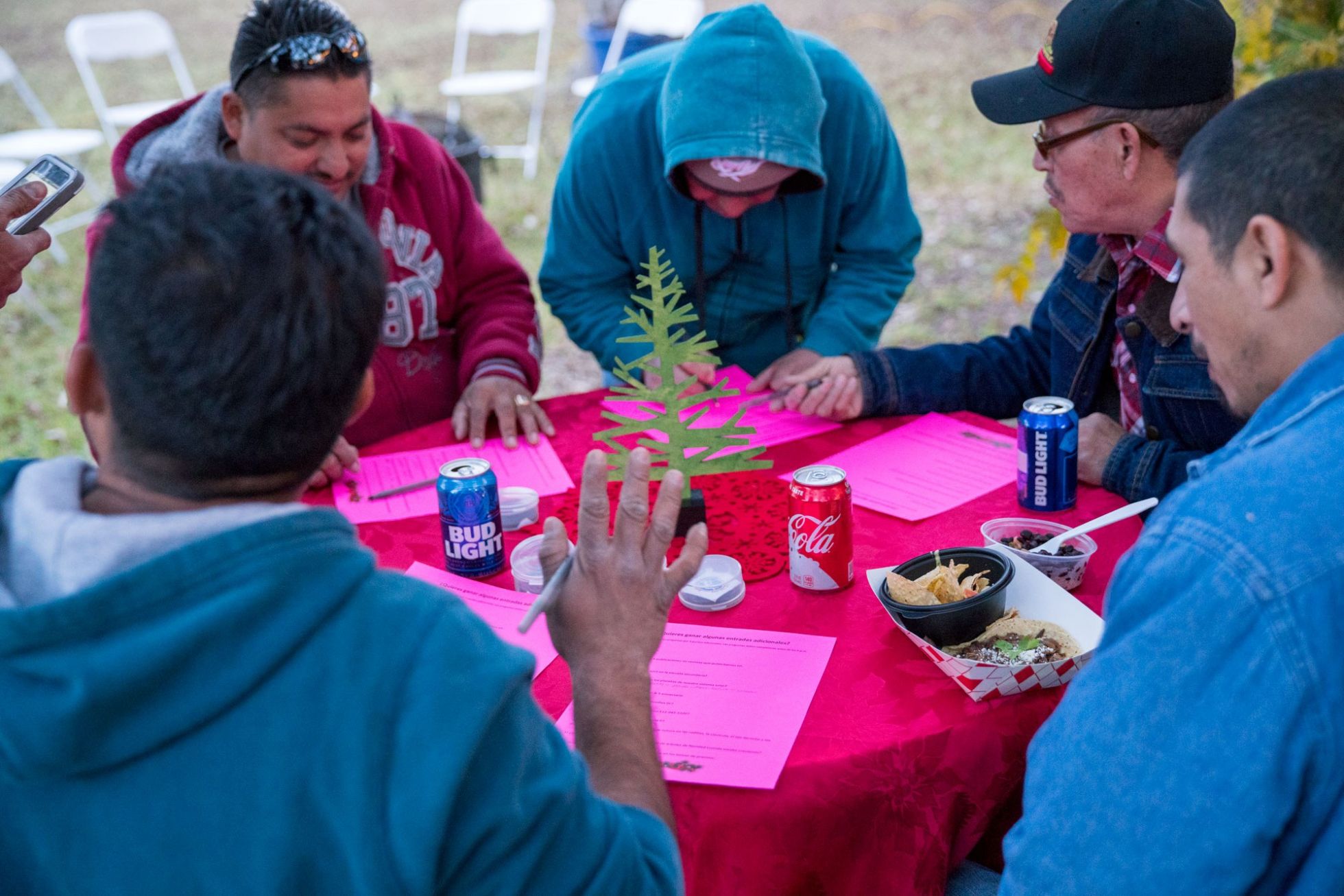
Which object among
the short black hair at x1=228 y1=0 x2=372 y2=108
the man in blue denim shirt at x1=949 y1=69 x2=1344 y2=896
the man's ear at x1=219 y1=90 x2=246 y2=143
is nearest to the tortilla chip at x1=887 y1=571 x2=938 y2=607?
the man in blue denim shirt at x1=949 y1=69 x2=1344 y2=896

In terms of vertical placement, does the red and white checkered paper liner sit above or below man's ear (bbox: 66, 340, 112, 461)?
below

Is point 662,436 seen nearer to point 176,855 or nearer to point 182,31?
point 176,855

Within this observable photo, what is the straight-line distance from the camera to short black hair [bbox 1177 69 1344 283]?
1.23 meters

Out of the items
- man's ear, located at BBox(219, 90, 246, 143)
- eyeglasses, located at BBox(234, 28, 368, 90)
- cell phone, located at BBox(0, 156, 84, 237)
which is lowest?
cell phone, located at BBox(0, 156, 84, 237)

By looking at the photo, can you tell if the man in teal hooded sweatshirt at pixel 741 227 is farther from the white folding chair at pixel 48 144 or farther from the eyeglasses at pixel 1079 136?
the white folding chair at pixel 48 144

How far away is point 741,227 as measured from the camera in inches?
115

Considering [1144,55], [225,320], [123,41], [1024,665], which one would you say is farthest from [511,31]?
[225,320]

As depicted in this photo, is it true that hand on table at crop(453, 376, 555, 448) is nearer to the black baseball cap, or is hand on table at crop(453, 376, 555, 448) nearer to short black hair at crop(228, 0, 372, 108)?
short black hair at crop(228, 0, 372, 108)

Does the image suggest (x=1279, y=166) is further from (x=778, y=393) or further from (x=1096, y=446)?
(x=778, y=393)

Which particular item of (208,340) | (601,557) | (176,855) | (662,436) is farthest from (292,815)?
(662,436)

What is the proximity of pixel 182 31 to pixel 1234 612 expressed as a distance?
1366cm

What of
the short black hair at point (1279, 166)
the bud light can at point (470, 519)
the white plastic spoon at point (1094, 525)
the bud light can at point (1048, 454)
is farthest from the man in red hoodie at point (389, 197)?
the short black hair at point (1279, 166)

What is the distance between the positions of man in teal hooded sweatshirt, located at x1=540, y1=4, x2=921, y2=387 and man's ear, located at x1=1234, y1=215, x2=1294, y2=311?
1428 millimetres

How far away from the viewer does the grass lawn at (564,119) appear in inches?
230
